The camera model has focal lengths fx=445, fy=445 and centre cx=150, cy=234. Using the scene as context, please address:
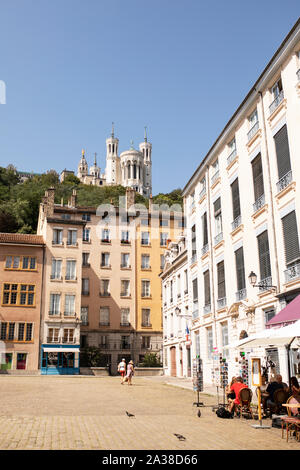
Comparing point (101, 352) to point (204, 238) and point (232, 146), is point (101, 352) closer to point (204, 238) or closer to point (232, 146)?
point (204, 238)

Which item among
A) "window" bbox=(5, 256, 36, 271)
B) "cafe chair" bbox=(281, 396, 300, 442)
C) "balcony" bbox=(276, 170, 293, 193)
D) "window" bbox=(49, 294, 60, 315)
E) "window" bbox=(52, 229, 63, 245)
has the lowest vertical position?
"cafe chair" bbox=(281, 396, 300, 442)

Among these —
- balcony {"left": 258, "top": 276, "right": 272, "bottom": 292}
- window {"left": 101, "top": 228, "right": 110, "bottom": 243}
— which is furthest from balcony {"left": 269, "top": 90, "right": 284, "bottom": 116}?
window {"left": 101, "top": 228, "right": 110, "bottom": 243}

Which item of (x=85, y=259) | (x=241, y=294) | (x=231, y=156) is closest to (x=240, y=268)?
(x=241, y=294)

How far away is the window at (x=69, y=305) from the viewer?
1837 inches

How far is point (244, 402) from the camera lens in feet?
42.3

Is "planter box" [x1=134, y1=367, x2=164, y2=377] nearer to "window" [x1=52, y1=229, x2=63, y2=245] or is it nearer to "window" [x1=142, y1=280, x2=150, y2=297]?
"window" [x1=142, y1=280, x2=150, y2=297]

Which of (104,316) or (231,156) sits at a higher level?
(231,156)

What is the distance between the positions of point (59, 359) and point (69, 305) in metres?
5.60

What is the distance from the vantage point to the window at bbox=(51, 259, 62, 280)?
47.1m

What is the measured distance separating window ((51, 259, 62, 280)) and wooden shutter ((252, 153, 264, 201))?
98.9 ft

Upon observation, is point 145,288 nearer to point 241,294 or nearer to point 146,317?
point 146,317

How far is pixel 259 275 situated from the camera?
20.6 meters

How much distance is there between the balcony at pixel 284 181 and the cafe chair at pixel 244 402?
29.6ft
